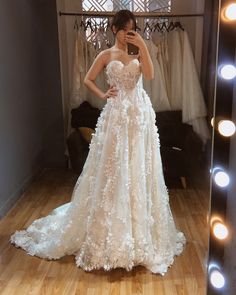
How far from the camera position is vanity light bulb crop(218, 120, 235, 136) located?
1.05 m

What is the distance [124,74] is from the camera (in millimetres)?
1605

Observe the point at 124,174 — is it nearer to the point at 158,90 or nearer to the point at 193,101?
the point at 193,101

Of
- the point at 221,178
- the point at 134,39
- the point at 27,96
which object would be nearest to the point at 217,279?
the point at 221,178

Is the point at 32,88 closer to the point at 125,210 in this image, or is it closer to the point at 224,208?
the point at 125,210

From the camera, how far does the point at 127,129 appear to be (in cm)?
164

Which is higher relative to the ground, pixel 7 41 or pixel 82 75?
pixel 7 41

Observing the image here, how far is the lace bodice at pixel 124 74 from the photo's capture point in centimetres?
160

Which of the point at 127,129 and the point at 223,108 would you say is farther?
the point at 127,129

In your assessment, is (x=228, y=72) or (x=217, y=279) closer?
(x=228, y=72)

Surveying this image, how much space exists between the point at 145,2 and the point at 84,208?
1.50m

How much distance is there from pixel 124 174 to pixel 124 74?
475 mm

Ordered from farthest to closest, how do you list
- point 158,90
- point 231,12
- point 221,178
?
point 158,90
point 221,178
point 231,12

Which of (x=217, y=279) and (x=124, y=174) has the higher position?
(x=124, y=174)

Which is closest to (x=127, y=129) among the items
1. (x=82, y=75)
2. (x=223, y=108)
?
(x=223, y=108)
